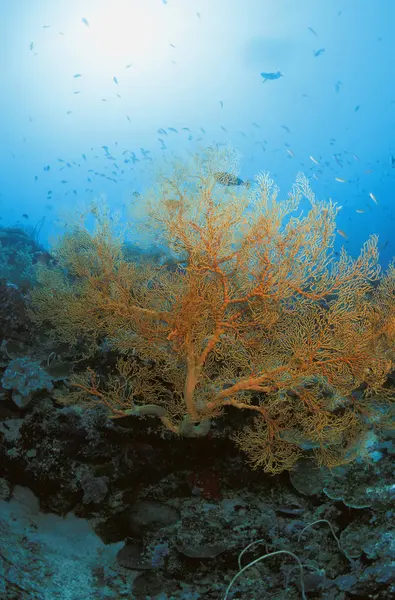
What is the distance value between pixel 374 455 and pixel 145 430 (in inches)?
118

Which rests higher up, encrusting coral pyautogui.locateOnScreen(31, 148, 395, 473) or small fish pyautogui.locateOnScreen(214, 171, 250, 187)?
small fish pyautogui.locateOnScreen(214, 171, 250, 187)

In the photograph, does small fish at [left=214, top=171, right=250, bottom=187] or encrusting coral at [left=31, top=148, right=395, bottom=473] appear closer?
encrusting coral at [left=31, top=148, right=395, bottom=473]

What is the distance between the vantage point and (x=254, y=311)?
11.5ft

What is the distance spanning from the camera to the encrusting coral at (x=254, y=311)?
3.22 meters

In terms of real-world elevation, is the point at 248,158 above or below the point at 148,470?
above

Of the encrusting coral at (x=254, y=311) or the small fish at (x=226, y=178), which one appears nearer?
the encrusting coral at (x=254, y=311)

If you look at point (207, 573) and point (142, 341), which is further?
point (142, 341)

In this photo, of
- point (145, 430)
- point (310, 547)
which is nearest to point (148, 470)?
point (145, 430)

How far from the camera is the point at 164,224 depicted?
11.7 feet

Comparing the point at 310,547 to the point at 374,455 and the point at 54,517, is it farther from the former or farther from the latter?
the point at 54,517

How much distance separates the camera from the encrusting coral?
10.6ft

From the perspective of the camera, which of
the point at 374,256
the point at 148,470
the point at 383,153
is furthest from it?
the point at 383,153

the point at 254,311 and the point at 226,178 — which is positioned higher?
the point at 226,178

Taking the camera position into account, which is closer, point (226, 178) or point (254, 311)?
point (254, 311)
